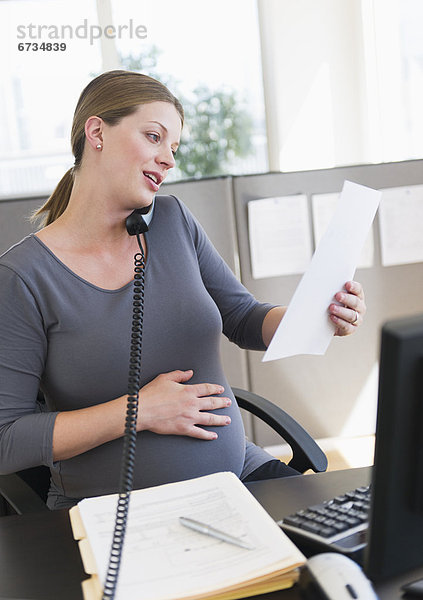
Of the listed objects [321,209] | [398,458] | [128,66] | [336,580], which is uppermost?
[128,66]

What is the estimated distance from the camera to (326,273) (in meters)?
0.97

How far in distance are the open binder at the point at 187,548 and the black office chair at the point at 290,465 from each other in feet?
0.83

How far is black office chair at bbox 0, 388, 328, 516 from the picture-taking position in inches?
42.9

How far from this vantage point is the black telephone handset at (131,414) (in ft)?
2.29

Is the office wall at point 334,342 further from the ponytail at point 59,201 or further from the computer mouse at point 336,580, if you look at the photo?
the computer mouse at point 336,580

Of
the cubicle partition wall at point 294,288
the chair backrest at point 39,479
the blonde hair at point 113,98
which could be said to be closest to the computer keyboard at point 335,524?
the chair backrest at point 39,479

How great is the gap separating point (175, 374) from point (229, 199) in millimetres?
1268

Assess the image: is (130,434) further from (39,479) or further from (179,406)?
(39,479)

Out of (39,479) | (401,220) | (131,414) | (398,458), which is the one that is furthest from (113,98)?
(401,220)

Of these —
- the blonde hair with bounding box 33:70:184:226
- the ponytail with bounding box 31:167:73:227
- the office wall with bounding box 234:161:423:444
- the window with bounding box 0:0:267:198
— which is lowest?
the office wall with bounding box 234:161:423:444

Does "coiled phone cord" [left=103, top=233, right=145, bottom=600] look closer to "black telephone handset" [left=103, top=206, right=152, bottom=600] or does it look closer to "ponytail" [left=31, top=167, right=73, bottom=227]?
"black telephone handset" [left=103, top=206, right=152, bottom=600]

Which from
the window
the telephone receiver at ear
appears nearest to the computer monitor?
the telephone receiver at ear

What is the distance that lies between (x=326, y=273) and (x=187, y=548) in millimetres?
426

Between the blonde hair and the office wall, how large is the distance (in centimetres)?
109
